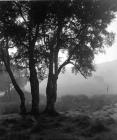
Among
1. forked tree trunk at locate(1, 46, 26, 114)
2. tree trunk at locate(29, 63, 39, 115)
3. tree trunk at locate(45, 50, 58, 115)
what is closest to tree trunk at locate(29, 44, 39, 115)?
tree trunk at locate(29, 63, 39, 115)

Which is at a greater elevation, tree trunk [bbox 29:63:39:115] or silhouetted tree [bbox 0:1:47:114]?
silhouetted tree [bbox 0:1:47:114]

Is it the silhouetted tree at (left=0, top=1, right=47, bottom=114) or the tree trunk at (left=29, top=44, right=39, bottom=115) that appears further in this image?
the tree trunk at (left=29, top=44, right=39, bottom=115)

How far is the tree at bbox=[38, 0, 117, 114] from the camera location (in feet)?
82.9

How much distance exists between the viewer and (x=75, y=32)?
27.4 metres

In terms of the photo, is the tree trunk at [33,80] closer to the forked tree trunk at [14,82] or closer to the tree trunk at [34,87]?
the tree trunk at [34,87]

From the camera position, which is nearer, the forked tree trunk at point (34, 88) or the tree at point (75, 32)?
the tree at point (75, 32)

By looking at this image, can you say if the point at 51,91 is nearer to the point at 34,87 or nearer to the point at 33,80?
the point at 34,87

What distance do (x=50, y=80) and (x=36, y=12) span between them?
23.3 feet

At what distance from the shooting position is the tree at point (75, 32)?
82.9 feet

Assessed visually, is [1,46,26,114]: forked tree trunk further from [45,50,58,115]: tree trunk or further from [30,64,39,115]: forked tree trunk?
[45,50,58,115]: tree trunk

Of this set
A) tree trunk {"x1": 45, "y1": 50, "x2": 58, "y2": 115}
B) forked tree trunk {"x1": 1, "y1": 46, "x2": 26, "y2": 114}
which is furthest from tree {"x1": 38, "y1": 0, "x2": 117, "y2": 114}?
forked tree trunk {"x1": 1, "y1": 46, "x2": 26, "y2": 114}

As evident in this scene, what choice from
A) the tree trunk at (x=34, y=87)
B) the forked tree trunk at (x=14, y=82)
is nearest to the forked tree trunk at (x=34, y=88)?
the tree trunk at (x=34, y=87)

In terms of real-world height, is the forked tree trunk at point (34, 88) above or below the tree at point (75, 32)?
below

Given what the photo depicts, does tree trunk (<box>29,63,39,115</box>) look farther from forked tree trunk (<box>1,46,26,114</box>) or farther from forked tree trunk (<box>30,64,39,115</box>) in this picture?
forked tree trunk (<box>1,46,26,114</box>)
